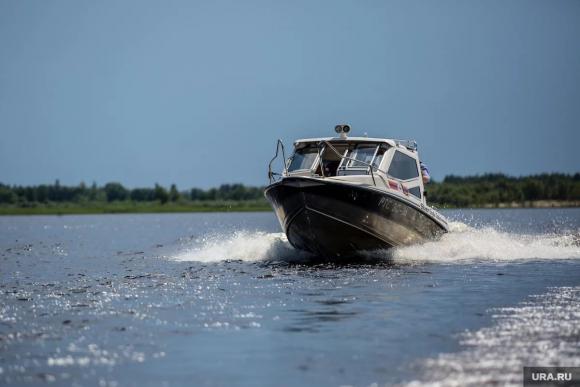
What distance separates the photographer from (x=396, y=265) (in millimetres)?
25141

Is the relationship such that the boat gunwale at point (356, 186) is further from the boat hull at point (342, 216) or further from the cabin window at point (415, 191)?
the cabin window at point (415, 191)

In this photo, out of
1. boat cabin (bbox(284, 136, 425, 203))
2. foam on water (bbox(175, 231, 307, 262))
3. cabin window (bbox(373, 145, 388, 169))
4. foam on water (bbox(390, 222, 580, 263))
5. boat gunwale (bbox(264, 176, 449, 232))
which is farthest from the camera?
foam on water (bbox(175, 231, 307, 262))

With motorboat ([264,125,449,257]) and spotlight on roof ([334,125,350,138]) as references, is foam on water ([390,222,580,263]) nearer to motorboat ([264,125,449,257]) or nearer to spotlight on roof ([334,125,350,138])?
motorboat ([264,125,449,257])

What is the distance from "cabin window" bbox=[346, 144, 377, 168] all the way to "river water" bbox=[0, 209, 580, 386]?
286 cm

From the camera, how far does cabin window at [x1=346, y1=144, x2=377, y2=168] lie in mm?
26506

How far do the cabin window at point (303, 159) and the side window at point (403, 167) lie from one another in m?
2.61

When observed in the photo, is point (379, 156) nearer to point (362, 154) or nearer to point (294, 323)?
point (362, 154)

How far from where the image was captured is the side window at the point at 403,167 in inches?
1048

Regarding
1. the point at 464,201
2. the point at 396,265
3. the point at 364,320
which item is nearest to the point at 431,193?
the point at 464,201

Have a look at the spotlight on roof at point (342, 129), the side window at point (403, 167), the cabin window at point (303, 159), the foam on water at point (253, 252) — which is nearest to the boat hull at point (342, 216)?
the side window at point (403, 167)

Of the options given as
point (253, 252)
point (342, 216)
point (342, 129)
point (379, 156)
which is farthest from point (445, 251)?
point (253, 252)

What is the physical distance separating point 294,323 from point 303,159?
534 inches

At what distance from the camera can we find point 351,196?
24641 millimetres

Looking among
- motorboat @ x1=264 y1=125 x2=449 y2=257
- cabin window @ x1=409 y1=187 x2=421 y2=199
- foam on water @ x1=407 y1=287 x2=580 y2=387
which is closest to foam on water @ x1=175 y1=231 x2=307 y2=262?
motorboat @ x1=264 y1=125 x2=449 y2=257
